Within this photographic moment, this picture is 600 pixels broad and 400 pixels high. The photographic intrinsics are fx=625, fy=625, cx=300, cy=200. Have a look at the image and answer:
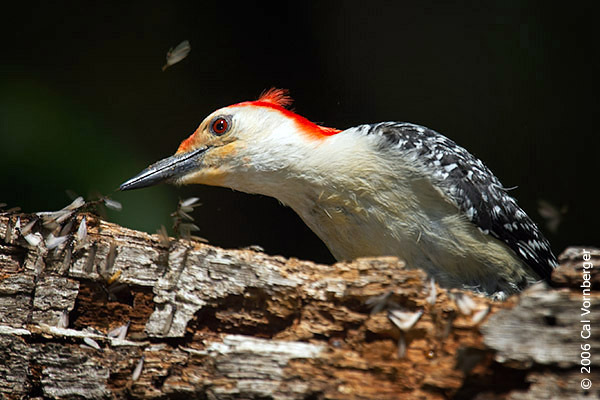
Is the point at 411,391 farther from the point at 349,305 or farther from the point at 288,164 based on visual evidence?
the point at 288,164

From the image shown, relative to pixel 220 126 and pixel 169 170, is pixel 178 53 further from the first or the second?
pixel 169 170

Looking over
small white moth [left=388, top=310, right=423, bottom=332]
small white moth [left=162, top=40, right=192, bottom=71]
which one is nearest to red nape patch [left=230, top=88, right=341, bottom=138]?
small white moth [left=162, top=40, right=192, bottom=71]

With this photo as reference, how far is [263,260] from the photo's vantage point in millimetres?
2467

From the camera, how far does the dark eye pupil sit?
3.49m

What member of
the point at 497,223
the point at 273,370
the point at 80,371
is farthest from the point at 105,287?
the point at 497,223

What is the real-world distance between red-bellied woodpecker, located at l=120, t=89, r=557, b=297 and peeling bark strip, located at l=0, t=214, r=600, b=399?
0.79m

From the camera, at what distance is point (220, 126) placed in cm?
350

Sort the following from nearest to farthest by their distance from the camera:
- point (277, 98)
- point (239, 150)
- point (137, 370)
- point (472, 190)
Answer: point (137, 370) → point (472, 190) → point (239, 150) → point (277, 98)

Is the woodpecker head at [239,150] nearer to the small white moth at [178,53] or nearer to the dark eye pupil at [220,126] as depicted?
the dark eye pupil at [220,126]

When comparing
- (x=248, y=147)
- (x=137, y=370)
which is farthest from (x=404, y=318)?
(x=248, y=147)

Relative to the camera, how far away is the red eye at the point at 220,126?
3.49 m

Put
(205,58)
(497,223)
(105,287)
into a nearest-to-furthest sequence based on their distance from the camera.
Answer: (105,287), (497,223), (205,58)

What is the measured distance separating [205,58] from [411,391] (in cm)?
405

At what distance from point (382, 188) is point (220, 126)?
1.00 m
